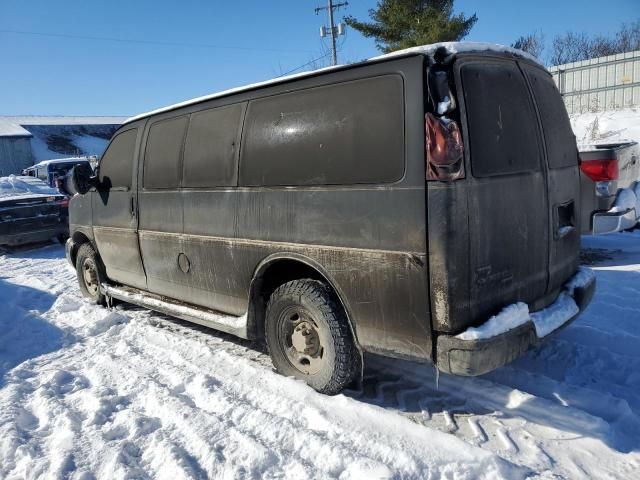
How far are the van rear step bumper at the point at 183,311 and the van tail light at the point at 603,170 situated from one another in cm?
473

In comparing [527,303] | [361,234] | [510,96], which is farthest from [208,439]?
[510,96]

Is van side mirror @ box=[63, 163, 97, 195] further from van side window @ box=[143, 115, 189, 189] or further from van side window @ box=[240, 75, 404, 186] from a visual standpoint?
van side window @ box=[240, 75, 404, 186]

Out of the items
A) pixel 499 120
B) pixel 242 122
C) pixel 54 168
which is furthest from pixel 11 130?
pixel 499 120

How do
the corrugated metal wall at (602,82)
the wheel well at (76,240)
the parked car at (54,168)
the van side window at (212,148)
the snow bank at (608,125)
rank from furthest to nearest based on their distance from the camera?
1. the parked car at (54,168)
2. the corrugated metal wall at (602,82)
3. the snow bank at (608,125)
4. the wheel well at (76,240)
5. the van side window at (212,148)

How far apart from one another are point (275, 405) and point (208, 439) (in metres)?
0.54

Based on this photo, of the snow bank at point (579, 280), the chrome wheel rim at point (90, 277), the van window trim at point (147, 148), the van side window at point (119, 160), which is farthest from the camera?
the chrome wheel rim at point (90, 277)

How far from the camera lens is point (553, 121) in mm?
3600

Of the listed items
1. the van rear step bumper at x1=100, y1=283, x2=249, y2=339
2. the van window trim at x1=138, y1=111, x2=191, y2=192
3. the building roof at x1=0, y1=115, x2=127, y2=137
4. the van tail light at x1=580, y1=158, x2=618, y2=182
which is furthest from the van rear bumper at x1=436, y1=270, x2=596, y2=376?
the building roof at x1=0, y1=115, x2=127, y2=137

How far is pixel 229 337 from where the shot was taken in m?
4.86

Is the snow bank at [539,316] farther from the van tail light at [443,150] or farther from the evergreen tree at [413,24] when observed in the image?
→ the evergreen tree at [413,24]

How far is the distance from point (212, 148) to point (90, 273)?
3.18m

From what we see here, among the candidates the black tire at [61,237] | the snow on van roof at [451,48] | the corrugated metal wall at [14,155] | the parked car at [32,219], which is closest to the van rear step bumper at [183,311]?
the snow on van roof at [451,48]

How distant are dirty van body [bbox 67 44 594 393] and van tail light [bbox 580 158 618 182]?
2.60 meters

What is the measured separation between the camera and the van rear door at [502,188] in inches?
112
